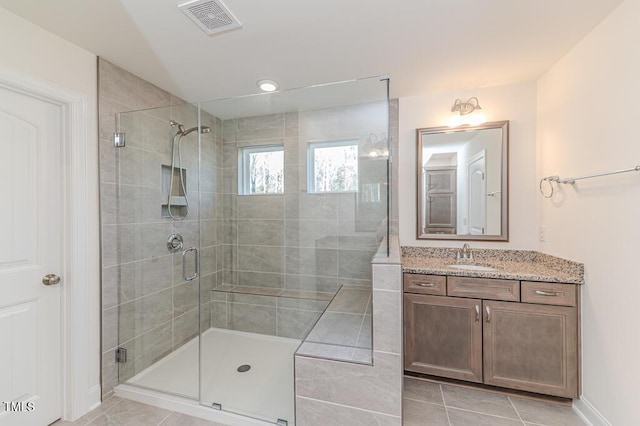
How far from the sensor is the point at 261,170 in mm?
2625

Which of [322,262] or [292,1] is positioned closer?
[292,1]

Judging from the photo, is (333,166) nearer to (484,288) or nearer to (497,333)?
(484,288)

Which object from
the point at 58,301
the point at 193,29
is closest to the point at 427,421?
the point at 58,301

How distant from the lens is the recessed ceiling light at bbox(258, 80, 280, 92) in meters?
2.33

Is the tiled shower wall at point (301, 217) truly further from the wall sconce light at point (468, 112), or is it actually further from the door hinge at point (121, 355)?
the door hinge at point (121, 355)

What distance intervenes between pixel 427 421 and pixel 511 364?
739 mm

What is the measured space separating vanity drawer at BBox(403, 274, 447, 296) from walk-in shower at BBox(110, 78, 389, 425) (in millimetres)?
335

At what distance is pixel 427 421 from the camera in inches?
69.0

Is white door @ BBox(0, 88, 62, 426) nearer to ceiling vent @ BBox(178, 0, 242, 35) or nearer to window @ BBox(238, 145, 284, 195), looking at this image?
ceiling vent @ BBox(178, 0, 242, 35)

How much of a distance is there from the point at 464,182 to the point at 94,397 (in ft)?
11.1

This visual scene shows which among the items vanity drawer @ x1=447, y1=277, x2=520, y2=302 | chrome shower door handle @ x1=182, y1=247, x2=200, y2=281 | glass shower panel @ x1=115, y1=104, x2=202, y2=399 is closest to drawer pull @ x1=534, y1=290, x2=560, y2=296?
vanity drawer @ x1=447, y1=277, x2=520, y2=302

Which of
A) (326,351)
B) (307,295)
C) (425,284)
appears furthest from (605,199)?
(307,295)

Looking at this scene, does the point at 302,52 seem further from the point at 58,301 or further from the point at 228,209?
the point at 58,301

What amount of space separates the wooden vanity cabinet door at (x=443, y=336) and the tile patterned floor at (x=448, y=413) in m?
0.15
